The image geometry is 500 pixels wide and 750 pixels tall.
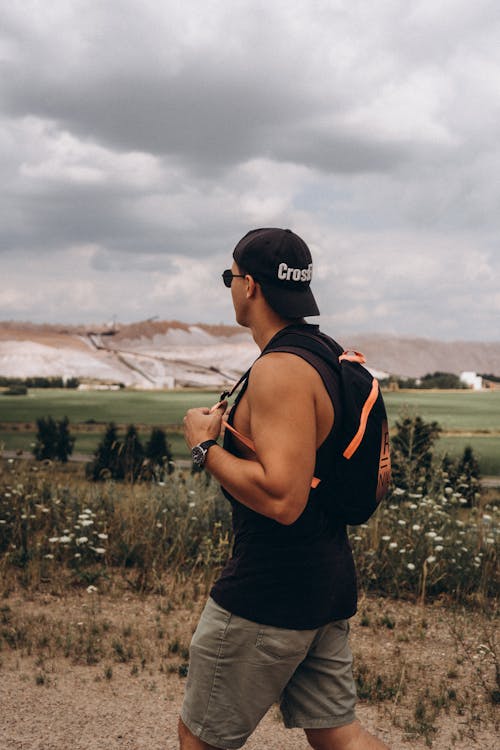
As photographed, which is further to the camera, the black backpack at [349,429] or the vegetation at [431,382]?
the vegetation at [431,382]

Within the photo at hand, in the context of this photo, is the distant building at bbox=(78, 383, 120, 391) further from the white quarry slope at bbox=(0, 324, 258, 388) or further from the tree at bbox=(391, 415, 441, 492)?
the tree at bbox=(391, 415, 441, 492)

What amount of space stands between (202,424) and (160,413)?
496 inches

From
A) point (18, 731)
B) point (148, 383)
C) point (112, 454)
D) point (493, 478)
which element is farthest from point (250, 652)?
point (148, 383)

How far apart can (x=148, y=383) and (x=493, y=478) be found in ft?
24.5

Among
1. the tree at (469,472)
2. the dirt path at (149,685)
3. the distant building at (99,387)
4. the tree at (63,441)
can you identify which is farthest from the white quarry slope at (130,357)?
the dirt path at (149,685)

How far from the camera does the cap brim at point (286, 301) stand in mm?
2248

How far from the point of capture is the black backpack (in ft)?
7.07

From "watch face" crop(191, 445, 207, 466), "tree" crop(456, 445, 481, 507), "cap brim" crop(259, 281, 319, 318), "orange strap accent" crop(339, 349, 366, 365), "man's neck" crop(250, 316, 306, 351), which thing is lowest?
"tree" crop(456, 445, 481, 507)

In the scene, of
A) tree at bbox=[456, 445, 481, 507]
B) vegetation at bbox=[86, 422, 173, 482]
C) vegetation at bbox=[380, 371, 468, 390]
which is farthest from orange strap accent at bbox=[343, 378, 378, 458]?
vegetation at bbox=[380, 371, 468, 390]

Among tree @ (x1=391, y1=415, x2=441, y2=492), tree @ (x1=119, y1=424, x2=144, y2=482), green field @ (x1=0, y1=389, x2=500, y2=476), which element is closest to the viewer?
tree @ (x1=391, y1=415, x2=441, y2=492)

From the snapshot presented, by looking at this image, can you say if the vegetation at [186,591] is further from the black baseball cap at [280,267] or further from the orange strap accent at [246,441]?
the black baseball cap at [280,267]

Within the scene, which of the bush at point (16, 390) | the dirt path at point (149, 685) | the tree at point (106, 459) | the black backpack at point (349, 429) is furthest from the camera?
the bush at point (16, 390)

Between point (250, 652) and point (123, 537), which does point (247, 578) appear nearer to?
point (250, 652)

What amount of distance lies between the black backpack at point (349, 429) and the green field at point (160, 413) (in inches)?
406
